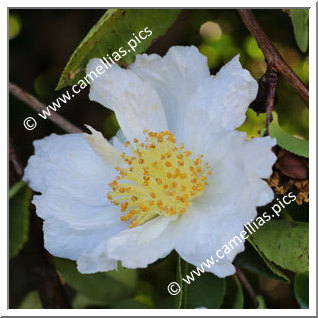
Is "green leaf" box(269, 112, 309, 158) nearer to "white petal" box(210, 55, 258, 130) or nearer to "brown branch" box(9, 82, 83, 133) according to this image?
"white petal" box(210, 55, 258, 130)

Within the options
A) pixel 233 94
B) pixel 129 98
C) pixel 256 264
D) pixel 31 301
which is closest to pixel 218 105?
pixel 233 94

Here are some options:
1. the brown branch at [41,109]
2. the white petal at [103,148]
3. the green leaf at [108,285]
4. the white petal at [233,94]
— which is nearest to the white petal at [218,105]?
the white petal at [233,94]

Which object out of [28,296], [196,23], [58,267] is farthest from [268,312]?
[196,23]

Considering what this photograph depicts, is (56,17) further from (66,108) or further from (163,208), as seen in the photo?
(163,208)

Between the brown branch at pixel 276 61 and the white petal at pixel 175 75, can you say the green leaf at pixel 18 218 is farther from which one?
the brown branch at pixel 276 61

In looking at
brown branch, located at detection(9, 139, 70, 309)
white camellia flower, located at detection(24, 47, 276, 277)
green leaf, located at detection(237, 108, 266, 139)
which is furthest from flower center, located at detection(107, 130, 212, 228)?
brown branch, located at detection(9, 139, 70, 309)

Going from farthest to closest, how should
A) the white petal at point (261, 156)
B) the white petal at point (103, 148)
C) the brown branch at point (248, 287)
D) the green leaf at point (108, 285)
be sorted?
the green leaf at point (108, 285), the brown branch at point (248, 287), the white petal at point (103, 148), the white petal at point (261, 156)
